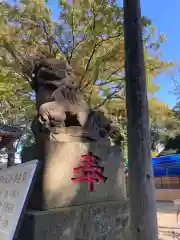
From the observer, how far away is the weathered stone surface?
3154mm

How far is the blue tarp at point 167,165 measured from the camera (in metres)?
12.7

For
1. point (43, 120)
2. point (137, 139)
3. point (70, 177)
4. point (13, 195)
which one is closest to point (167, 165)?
point (70, 177)

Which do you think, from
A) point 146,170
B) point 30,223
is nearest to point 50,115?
point 30,223

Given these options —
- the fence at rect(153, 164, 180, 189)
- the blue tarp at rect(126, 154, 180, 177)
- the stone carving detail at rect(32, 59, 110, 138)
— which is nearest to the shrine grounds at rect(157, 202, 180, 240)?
the stone carving detail at rect(32, 59, 110, 138)

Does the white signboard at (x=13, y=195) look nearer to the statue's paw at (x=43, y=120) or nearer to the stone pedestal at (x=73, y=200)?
the stone pedestal at (x=73, y=200)

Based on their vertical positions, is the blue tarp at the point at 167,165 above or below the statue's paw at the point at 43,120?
above

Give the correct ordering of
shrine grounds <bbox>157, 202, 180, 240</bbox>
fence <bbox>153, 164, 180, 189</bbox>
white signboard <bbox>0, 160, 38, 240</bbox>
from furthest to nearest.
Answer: fence <bbox>153, 164, 180, 189</bbox>, shrine grounds <bbox>157, 202, 180, 240</bbox>, white signboard <bbox>0, 160, 38, 240</bbox>

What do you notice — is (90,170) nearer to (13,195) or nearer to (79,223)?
(79,223)

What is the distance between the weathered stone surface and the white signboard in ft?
2.40

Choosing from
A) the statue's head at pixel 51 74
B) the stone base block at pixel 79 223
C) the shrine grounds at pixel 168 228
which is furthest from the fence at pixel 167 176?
the statue's head at pixel 51 74

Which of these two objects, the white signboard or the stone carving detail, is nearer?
the white signboard

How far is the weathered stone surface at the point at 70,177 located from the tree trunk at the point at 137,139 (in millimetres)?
1369

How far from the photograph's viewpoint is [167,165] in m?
13.2

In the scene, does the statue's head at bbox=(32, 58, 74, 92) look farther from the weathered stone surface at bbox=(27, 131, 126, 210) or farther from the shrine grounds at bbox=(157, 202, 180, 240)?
the shrine grounds at bbox=(157, 202, 180, 240)
